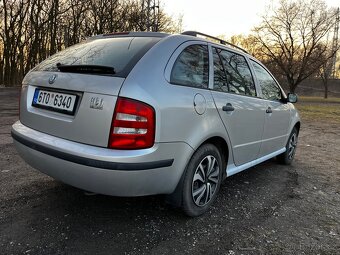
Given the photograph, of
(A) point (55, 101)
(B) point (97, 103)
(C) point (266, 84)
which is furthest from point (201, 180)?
(C) point (266, 84)

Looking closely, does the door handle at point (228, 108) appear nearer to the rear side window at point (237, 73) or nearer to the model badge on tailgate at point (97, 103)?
the rear side window at point (237, 73)

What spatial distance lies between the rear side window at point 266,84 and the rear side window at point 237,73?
0.30 metres

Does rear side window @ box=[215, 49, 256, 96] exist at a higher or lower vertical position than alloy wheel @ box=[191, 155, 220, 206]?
higher

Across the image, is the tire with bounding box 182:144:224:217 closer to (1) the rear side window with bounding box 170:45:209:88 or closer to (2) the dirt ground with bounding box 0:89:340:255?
(2) the dirt ground with bounding box 0:89:340:255

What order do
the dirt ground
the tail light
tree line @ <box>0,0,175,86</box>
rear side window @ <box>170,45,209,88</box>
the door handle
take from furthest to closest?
tree line @ <box>0,0,175,86</box> < the door handle < rear side window @ <box>170,45,209,88</box> < the dirt ground < the tail light

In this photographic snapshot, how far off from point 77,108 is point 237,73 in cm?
204

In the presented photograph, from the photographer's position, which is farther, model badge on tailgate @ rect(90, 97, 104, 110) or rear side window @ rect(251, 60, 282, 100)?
rear side window @ rect(251, 60, 282, 100)

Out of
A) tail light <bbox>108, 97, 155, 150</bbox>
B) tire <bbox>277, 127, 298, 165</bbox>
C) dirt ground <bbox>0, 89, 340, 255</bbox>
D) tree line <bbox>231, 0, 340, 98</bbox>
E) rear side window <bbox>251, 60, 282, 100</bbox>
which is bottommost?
dirt ground <bbox>0, 89, 340, 255</bbox>

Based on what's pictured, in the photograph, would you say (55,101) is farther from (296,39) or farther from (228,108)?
(296,39)

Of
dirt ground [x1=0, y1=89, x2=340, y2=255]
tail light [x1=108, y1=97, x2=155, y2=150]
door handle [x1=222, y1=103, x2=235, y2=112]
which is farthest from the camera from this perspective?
door handle [x1=222, y1=103, x2=235, y2=112]

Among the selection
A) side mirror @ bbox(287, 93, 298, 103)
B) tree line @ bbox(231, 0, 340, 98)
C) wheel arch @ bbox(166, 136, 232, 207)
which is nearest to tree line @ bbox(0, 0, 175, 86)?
tree line @ bbox(231, 0, 340, 98)

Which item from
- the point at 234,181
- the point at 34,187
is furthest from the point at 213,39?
the point at 34,187

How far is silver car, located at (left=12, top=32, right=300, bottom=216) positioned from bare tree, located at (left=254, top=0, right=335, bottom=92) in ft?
108

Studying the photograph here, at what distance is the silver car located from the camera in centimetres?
251
